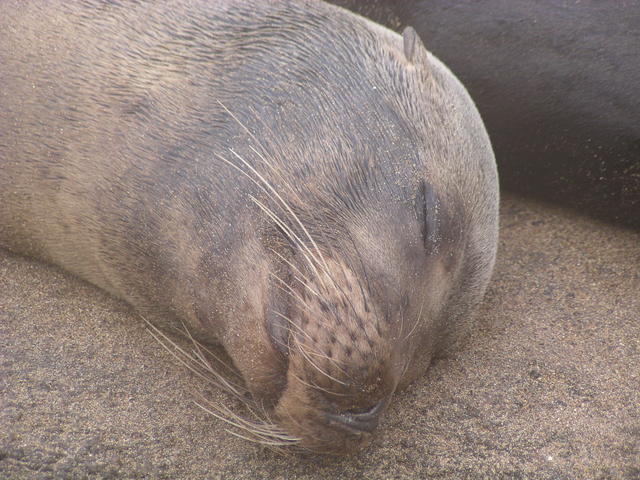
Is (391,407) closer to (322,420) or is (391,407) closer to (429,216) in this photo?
(322,420)

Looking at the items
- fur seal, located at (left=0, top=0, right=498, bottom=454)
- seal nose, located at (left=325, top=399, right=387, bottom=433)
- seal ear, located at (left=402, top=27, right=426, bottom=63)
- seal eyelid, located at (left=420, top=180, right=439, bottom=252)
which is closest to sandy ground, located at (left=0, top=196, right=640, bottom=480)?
fur seal, located at (left=0, top=0, right=498, bottom=454)

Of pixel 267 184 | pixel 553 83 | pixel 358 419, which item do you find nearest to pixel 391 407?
pixel 358 419

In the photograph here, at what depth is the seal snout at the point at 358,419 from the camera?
2379 mm

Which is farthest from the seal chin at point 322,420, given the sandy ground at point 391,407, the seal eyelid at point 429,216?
the seal eyelid at point 429,216

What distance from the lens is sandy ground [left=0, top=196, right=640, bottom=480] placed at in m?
2.60

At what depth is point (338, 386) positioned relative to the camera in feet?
7.57

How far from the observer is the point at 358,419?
240 cm

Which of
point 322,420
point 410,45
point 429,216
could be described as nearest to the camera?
point 322,420

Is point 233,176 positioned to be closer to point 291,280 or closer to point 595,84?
point 291,280

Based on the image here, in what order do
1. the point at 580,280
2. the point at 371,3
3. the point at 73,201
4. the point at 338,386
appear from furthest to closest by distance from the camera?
the point at 371,3
the point at 580,280
the point at 73,201
the point at 338,386

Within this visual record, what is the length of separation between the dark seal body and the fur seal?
100 centimetres

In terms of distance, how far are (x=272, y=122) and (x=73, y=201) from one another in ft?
2.77

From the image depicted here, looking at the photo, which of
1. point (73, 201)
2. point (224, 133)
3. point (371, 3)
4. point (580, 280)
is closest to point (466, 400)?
point (580, 280)

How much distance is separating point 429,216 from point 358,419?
2.19ft
